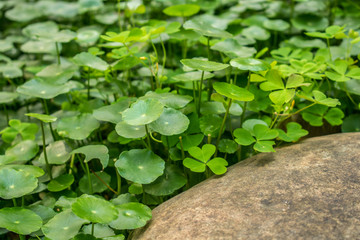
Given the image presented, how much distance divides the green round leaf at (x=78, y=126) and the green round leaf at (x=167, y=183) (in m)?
0.36

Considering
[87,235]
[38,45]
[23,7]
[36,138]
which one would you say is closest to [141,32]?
[36,138]

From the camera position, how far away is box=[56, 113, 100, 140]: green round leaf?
5.07 feet

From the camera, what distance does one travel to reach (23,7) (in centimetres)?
290

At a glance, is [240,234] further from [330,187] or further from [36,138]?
[36,138]

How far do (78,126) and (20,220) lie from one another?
0.49 m

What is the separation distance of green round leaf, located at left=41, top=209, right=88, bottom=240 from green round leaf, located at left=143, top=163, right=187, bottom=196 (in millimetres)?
289

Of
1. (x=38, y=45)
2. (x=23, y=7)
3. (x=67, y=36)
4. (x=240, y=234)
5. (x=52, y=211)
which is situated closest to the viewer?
(x=240, y=234)

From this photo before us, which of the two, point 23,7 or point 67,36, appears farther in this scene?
point 23,7

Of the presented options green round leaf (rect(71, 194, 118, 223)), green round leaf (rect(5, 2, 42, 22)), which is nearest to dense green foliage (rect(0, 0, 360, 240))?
green round leaf (rect(71, 194, 118, 223))

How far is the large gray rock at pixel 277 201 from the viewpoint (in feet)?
3.28

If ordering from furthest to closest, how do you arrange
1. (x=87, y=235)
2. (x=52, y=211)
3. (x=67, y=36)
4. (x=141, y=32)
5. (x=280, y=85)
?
(x=67, y=36) < (x=141, y=32) < (x=280, y=85) < (x=52, y=211) < (x=87, y=235)

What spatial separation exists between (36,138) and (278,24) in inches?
61.2

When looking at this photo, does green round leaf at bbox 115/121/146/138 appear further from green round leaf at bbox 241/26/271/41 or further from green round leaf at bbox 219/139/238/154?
green round leaf at bbox 241/26/271/41

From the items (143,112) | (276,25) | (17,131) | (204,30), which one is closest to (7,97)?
(17,131)
